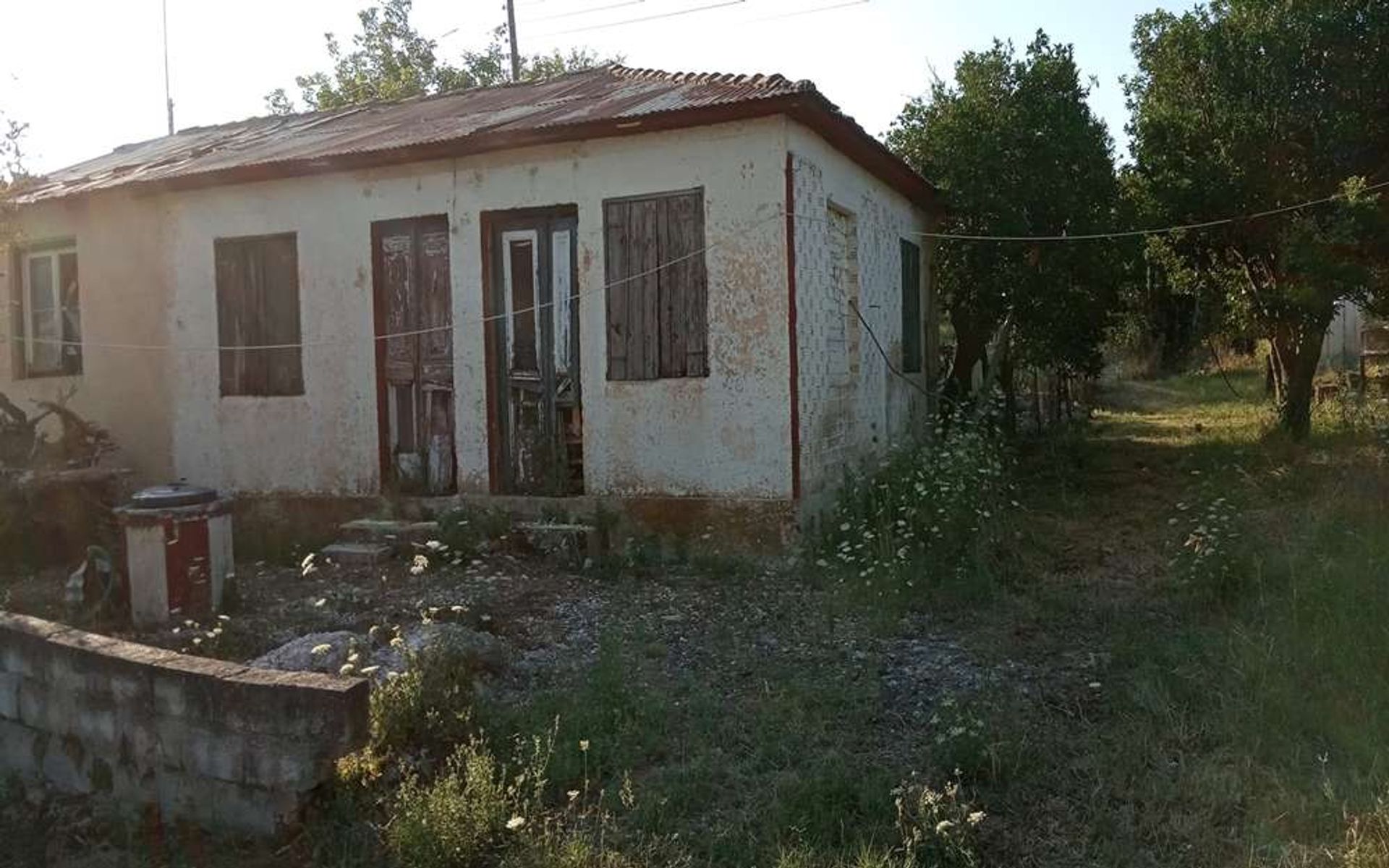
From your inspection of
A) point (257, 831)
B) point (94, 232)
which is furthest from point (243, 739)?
point (94, 232)

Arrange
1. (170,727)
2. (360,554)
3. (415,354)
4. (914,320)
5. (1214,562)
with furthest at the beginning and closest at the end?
(914,320) < (415,354) < (360,554) < (1214,562) < (170,727)

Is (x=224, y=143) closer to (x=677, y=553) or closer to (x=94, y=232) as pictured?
(x=94, y=232)

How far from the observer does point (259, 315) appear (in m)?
9.85

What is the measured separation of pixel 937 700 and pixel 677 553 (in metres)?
3.50

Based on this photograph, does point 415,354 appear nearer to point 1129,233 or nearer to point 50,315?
point 50,315

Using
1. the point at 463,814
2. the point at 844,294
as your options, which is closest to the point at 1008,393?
the point at 844,294

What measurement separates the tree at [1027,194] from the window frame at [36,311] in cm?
943

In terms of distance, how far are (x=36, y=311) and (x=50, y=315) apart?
0.25 meters

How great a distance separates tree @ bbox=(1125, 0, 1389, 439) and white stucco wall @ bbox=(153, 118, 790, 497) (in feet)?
20.1

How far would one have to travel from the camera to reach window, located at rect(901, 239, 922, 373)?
11930 mm

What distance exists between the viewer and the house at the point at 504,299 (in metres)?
7.97

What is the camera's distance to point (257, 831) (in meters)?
3.88

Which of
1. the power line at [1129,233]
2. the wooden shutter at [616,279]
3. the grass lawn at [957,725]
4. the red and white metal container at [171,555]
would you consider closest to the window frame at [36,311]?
the red and white metal container at [171,555]

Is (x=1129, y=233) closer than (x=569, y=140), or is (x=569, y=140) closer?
(x=569, y=140)
